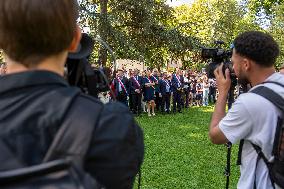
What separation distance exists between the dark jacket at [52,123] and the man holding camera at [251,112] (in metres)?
1.40

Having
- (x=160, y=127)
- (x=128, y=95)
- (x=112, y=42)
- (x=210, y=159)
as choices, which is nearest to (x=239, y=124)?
(x=210, y=159)

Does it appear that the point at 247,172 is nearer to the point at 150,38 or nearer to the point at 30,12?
the point at 30,12

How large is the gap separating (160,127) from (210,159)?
4.82 metres

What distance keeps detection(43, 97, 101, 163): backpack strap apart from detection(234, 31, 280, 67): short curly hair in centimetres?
176

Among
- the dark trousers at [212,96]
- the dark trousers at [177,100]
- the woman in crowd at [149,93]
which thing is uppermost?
the woman in crowd at [149,93]

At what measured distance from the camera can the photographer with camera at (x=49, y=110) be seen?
1.18m

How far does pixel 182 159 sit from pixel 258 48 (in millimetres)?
6891

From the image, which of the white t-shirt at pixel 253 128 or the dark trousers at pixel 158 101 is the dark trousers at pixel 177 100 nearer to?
the dark trousers at pixel 158 101

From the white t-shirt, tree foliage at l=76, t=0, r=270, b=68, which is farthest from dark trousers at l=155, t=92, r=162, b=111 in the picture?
the white t-shirt

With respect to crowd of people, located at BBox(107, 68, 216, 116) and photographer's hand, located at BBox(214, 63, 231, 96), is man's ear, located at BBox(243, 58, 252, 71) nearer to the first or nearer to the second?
photographer's hand, located at BBox(214, 63, 231, 96)

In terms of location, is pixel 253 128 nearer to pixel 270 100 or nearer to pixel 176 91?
pixel 270 100

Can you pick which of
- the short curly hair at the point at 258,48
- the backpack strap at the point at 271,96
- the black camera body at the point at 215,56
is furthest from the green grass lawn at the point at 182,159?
the backpack strap at the point at 271,96

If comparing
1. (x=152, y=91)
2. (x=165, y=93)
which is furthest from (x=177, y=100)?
(x=152, y=91)

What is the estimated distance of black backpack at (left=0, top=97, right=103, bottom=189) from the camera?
1066mm
